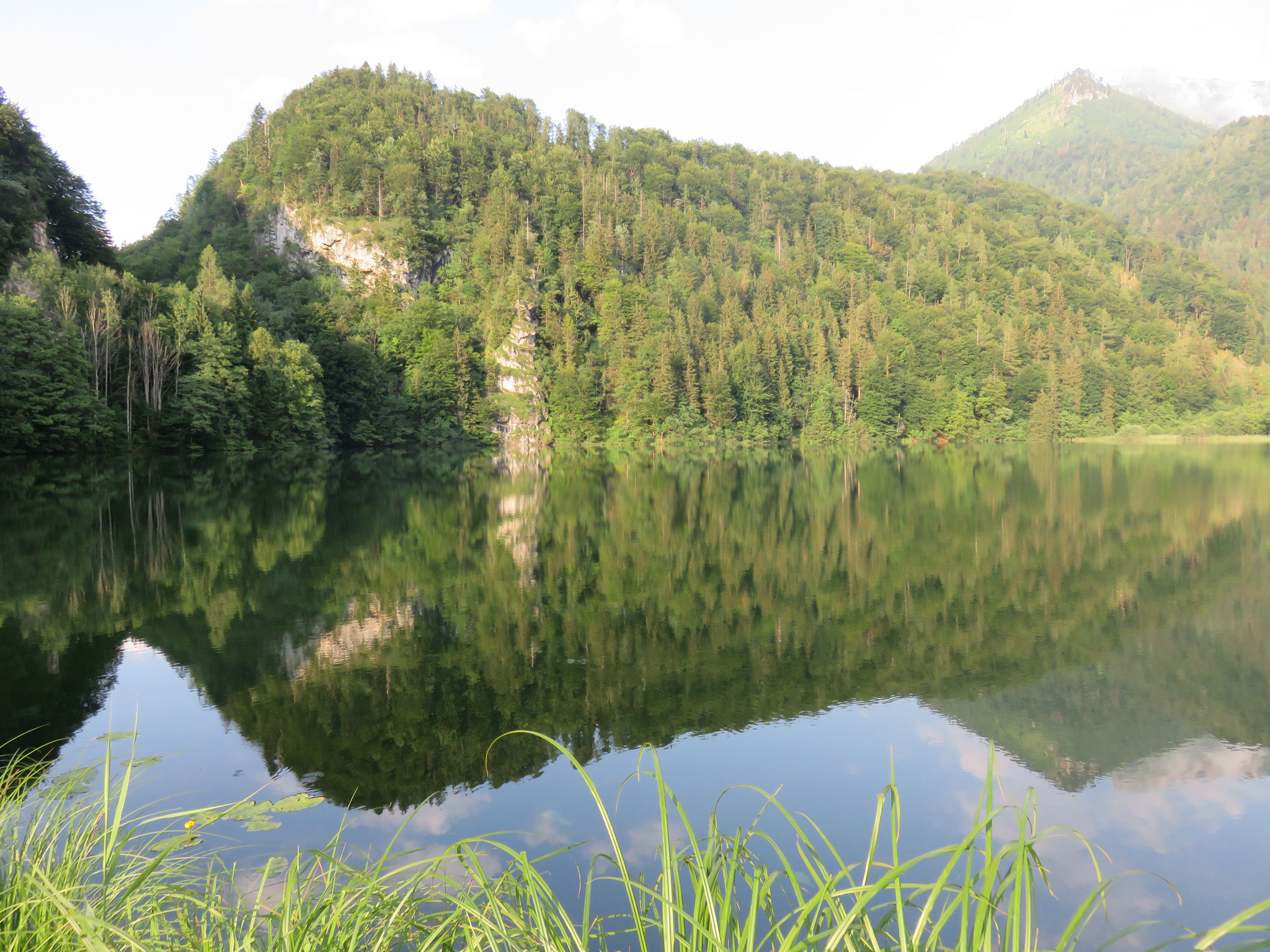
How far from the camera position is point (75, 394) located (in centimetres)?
3909

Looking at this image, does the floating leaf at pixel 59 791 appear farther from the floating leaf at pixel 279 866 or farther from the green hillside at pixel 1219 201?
the green hillside at pixel 1219 201

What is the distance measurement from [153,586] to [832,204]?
138667 mm

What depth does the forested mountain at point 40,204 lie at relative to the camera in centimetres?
4578

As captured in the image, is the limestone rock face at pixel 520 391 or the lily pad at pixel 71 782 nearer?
the lily pad at pixel 71 782

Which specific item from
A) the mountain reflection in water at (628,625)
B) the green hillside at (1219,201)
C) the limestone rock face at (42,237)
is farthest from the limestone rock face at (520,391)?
the green hillside at (1219,201)

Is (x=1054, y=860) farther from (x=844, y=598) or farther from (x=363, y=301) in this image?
(x=363, y=301)

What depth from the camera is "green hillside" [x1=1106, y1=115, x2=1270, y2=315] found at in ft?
509

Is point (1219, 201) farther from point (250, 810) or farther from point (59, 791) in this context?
point (59, 791)

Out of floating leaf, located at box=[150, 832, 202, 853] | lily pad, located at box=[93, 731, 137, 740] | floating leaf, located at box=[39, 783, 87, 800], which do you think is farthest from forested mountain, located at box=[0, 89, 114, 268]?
floating leaf, located at box=[150, 832, 202, 853]

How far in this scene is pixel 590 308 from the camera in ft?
309

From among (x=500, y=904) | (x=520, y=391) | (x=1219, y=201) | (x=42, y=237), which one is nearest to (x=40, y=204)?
(x=42, y=237)

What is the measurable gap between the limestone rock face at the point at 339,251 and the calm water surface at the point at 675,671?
77.5m

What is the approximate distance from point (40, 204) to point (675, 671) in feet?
193

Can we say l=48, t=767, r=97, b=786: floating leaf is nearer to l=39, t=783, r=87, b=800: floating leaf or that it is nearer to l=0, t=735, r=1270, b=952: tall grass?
l=39, t=783, r=87, b=800: floating leaf
